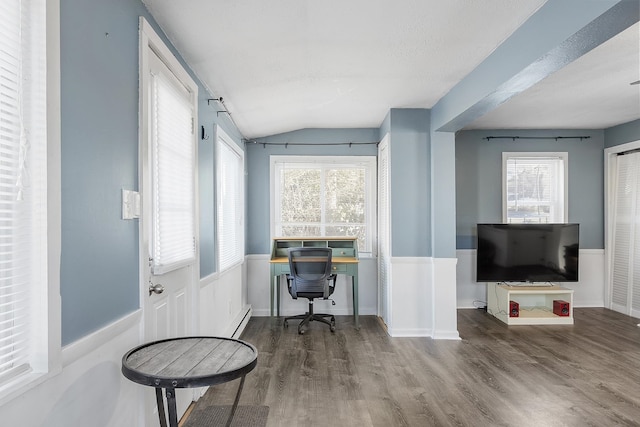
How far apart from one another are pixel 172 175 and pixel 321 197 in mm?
3009

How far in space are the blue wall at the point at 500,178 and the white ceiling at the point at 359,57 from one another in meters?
0.76

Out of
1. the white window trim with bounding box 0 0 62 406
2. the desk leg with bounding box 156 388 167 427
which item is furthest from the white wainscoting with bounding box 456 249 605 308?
the white window trim with bounding box 0 0 62 406

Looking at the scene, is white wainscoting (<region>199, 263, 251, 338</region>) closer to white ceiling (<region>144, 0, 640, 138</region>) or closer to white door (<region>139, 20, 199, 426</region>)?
white door (<region>139, 20, 199, 426</region>)

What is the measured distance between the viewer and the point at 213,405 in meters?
2.62

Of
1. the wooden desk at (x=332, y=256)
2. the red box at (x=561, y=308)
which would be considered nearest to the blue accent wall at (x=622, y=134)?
the red box at (x=561, y=308)

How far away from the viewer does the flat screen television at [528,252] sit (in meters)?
4.85

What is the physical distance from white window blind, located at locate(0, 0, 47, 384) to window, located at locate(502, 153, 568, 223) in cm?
533

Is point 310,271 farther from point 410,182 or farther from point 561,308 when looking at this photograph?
point 561,308

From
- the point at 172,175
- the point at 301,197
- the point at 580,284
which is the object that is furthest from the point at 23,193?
the point at 580,284

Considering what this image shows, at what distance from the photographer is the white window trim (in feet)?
3.70

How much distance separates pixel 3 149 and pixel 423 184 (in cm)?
373

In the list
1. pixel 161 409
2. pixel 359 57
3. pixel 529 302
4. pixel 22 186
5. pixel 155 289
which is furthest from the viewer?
pixel 529 302

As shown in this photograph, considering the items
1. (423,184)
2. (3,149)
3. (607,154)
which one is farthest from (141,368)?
(607,154)

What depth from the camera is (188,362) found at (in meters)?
1.54
